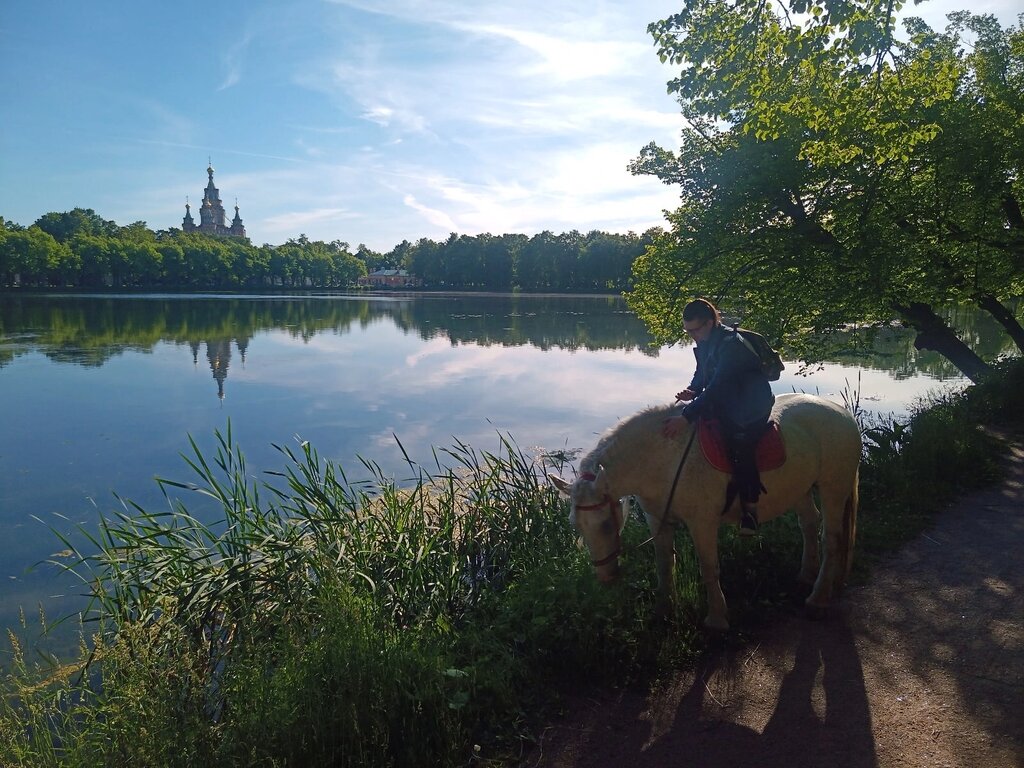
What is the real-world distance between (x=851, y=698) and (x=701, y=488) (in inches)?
58.5

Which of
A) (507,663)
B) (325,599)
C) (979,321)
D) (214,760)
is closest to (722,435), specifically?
(507,663)

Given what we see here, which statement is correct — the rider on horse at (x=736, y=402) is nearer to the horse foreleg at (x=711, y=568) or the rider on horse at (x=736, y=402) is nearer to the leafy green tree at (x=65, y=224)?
the horse foreleg at (x=711, y=568)

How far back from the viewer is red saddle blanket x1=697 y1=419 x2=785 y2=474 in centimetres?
429

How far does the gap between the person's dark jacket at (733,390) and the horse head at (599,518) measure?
77 cm

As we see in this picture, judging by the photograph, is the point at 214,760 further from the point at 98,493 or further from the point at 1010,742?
the point at 98,493

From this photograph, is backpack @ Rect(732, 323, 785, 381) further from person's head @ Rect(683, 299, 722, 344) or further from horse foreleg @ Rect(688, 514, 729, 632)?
horse foreleg @ Rect(688, 514, 729, 632)

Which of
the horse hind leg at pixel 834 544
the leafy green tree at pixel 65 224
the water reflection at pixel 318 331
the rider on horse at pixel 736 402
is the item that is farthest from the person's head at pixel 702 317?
the leafy green tree at pixel 65 224

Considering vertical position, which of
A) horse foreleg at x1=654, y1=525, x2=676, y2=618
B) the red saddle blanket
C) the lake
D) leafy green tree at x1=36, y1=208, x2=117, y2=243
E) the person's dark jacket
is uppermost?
leafy green tree at x1=36, y1=208, x2=117, y2=243

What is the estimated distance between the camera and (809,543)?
5121 millimetres

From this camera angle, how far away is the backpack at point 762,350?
169 inches

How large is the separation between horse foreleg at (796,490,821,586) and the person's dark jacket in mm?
1272

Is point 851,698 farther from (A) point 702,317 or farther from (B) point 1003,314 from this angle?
(B) point 1003,314

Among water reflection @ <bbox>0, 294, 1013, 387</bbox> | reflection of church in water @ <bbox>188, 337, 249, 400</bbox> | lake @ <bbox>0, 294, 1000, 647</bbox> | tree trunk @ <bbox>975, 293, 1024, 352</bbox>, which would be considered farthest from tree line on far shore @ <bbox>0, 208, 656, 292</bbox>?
tree trunk @ <bbox>975, 293, 1024, 352</bbox>

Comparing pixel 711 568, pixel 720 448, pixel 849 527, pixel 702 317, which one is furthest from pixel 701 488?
pixel 849 527
